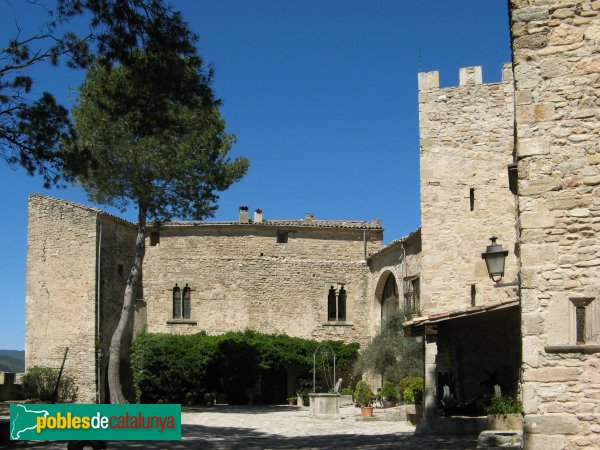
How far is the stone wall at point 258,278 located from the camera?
3164 cm

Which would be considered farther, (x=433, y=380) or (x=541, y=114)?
(x=433, y=380)

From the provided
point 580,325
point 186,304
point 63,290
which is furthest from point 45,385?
point 580,325

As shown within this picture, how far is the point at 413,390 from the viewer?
18922 millimetres

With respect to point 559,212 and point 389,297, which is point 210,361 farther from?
point 559,212

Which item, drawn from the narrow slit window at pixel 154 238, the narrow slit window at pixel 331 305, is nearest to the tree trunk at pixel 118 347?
the narrow slit window at pixel 154 238

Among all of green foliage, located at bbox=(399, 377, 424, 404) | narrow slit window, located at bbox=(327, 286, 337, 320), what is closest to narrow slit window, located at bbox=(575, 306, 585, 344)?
green foliage, located at bbox=(399, 377, 424, 404)

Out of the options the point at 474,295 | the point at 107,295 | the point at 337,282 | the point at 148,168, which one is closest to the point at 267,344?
the point at 337,282

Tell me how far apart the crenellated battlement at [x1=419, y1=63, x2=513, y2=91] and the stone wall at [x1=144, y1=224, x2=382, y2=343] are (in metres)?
12.0

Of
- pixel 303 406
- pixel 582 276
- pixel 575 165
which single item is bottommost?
pixel 303 406

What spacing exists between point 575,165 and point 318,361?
22972 millimetres

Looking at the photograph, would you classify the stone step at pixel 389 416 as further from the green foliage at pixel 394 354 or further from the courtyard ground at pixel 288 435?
the green foliage at pixel 394 354

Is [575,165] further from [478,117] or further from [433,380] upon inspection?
[478,117]

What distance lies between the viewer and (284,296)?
3206 centimetres

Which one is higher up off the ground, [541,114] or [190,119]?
[190,119]
